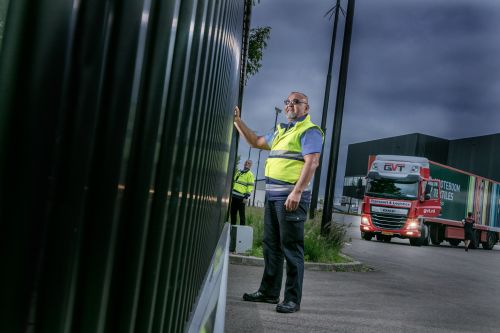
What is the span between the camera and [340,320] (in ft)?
18.0

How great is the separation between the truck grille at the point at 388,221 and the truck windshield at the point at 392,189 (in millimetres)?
812

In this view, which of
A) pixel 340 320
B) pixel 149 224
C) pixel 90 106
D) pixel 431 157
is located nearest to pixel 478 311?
pixel 340 320

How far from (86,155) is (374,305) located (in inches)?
248

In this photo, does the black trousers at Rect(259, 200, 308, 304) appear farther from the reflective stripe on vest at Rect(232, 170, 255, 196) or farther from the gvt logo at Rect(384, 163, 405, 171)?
the gvt logo at Rect(384, 163, 405, 171)

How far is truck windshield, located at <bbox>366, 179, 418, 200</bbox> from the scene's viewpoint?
72.2 ft

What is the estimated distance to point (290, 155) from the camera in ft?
17.6

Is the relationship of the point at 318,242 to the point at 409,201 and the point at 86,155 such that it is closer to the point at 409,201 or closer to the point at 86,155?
the point at 86,155

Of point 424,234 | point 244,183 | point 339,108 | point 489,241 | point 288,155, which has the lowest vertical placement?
point 489,241

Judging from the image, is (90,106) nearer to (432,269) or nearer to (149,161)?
(149,161)

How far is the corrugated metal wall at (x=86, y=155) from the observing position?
1.98 ft

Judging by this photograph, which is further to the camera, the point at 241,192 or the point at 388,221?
the point at 388,221

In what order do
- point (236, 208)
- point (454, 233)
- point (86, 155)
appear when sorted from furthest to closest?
point (454, 233) < point (236, 208) < point (86, 155)

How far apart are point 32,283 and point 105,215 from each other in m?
0.19

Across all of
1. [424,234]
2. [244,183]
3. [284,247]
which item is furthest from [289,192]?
[424,234]
